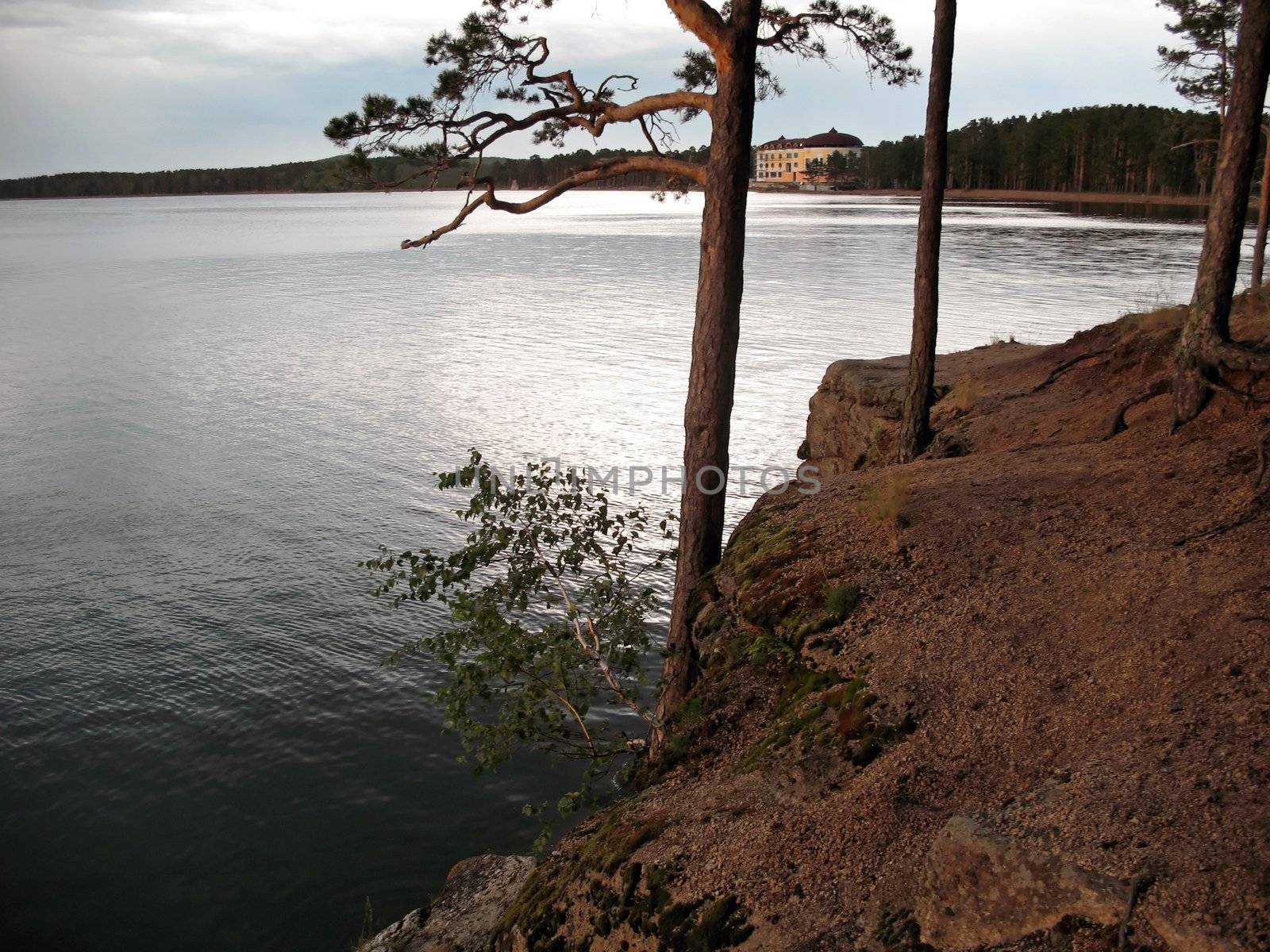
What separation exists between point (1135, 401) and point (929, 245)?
307 cm

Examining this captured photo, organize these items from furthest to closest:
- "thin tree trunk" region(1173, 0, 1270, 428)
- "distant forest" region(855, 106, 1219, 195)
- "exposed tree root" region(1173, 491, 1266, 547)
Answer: "distant forest" region(855, 106, 1219, 195)
"thin tree trunk" region(1173, 0, 1270, 428)
"exposed tree root" region(1173, 491, 1266, 547)

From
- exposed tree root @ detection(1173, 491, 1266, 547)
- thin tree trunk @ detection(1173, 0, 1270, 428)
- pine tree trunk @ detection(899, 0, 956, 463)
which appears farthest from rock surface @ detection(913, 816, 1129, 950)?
pine tree trunk @ detection(899, 0, 956, 463)

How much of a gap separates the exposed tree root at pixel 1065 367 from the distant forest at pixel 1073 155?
7920 centimetres

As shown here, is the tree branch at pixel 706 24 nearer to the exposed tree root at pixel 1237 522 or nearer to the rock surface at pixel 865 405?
the exposed tree root at pixel 1237 522

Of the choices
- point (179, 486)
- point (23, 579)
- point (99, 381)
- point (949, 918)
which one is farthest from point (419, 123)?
point (99, 381)

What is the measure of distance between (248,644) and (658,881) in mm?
8535

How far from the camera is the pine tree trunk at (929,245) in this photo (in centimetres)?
1097

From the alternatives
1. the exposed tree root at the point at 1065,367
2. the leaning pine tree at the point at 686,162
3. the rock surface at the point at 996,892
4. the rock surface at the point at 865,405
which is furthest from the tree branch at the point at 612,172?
the rock surface at the point at 996,892

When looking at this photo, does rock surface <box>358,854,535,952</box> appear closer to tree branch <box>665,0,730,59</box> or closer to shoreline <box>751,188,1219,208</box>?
tree branch <box>665,0,730,59</box>

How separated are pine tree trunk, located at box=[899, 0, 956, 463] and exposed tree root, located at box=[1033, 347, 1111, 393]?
132 cm

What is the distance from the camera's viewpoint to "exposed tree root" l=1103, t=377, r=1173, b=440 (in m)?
8.99

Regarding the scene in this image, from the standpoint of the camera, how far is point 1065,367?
1216 centimetres

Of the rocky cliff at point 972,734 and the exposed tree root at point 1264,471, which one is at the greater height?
the exposed tree root at point 1264,471

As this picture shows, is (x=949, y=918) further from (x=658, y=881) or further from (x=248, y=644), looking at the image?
(x=248, y=644)
